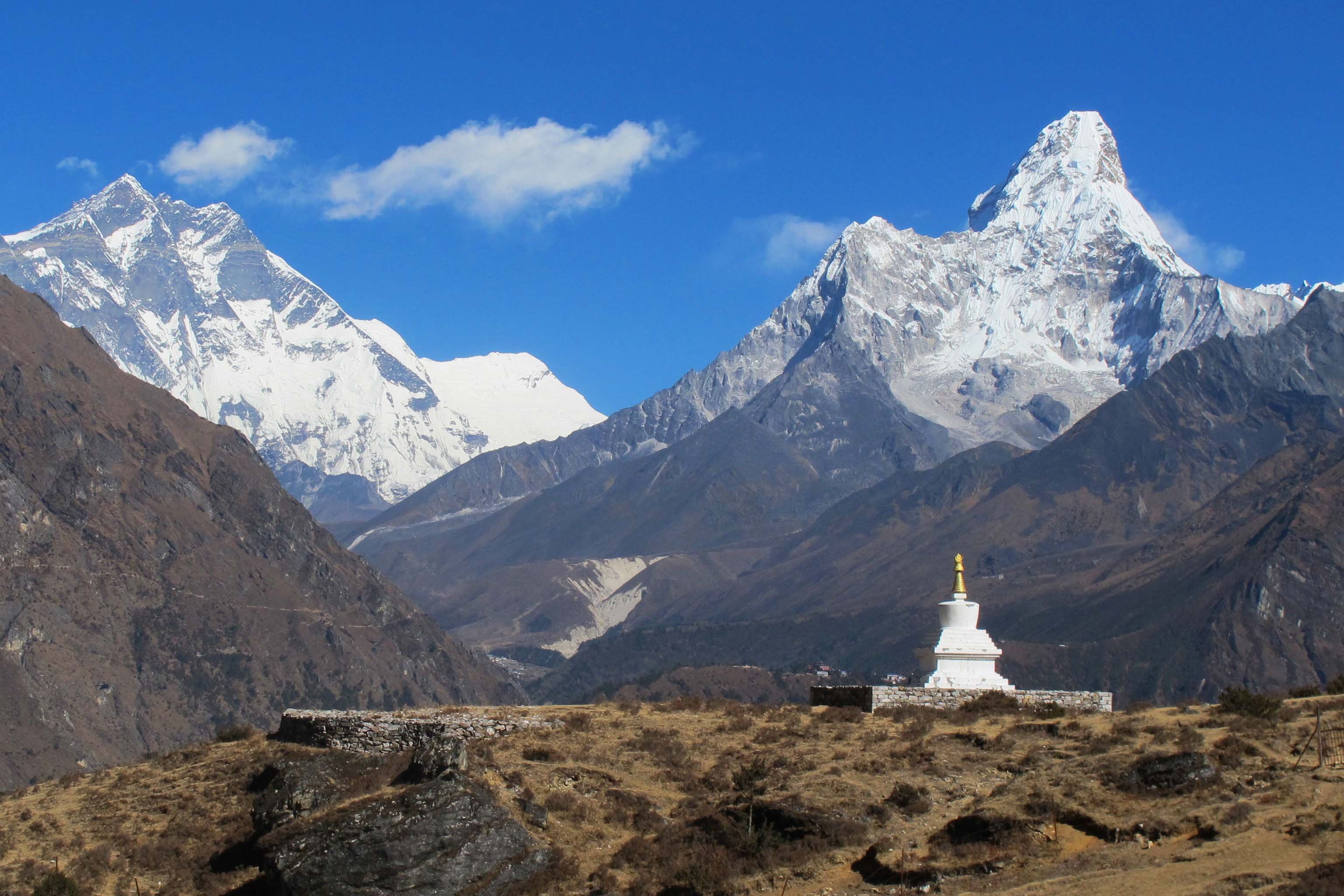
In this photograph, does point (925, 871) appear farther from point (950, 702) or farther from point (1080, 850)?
point (950, 702)

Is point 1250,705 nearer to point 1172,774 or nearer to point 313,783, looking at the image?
point 1172,774

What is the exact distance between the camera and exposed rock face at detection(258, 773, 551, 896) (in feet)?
133

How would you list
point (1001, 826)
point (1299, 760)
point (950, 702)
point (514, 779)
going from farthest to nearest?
point (950, 702) < point (514, 779) < point (1299, 760) < point (1001, 826)

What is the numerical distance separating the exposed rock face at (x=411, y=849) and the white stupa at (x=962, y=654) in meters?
19.9

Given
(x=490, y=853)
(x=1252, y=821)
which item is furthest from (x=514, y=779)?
(x=1252, y=821)

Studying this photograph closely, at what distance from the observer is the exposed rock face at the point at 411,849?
40.5 metres

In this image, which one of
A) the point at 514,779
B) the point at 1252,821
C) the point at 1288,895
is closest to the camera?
the point at 1288,895

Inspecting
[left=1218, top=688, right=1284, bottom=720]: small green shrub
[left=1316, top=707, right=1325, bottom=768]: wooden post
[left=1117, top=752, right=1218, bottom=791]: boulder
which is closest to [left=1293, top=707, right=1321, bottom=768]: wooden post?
[left=1316, top=707, right=1325, bottom=768]: wooden post

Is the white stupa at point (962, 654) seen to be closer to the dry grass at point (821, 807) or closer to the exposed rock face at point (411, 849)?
the dry grass at point (821, 807)

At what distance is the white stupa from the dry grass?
6.16m

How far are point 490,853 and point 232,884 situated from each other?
7.58 meters

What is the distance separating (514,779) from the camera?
46.1m

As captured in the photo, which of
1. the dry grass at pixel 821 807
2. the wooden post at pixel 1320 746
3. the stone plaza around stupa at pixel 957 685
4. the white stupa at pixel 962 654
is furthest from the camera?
the white stupa at pixel 962 654

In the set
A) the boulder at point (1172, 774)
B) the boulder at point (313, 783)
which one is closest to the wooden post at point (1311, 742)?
the boulder at point (1172, 774)
